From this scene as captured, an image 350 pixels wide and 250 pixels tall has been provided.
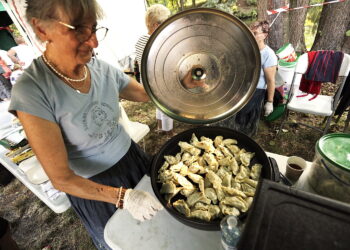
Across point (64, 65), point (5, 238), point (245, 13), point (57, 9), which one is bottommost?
point (5, 238)

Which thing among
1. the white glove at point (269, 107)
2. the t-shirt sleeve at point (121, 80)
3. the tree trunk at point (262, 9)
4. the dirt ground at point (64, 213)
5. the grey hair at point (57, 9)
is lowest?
the dirt ground at point (64, 213)

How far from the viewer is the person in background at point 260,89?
2.96 m

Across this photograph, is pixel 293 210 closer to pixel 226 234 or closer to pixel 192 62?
pixel 226 234

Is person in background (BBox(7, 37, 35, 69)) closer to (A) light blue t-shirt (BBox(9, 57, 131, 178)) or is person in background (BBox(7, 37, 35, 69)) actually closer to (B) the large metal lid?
(A) light blue t-shirt (BBox(9, 57, 131, 178))

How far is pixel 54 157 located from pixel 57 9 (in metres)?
0.78

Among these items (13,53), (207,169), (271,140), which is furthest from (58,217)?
(13,53)

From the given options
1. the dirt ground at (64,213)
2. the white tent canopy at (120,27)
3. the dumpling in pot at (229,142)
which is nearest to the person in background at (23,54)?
the white tent canopy at (120,27)

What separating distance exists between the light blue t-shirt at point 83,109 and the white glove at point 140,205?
43cm

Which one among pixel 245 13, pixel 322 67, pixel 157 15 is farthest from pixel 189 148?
pixel 245 13

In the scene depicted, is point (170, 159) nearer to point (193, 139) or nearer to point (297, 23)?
point (193, 139)

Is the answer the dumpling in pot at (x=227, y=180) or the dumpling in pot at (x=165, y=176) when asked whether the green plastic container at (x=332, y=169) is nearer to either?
the dumpling in pot at (x=227, y=180)

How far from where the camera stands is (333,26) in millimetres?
4762

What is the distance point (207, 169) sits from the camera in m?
1.33

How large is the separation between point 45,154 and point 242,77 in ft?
3.82
